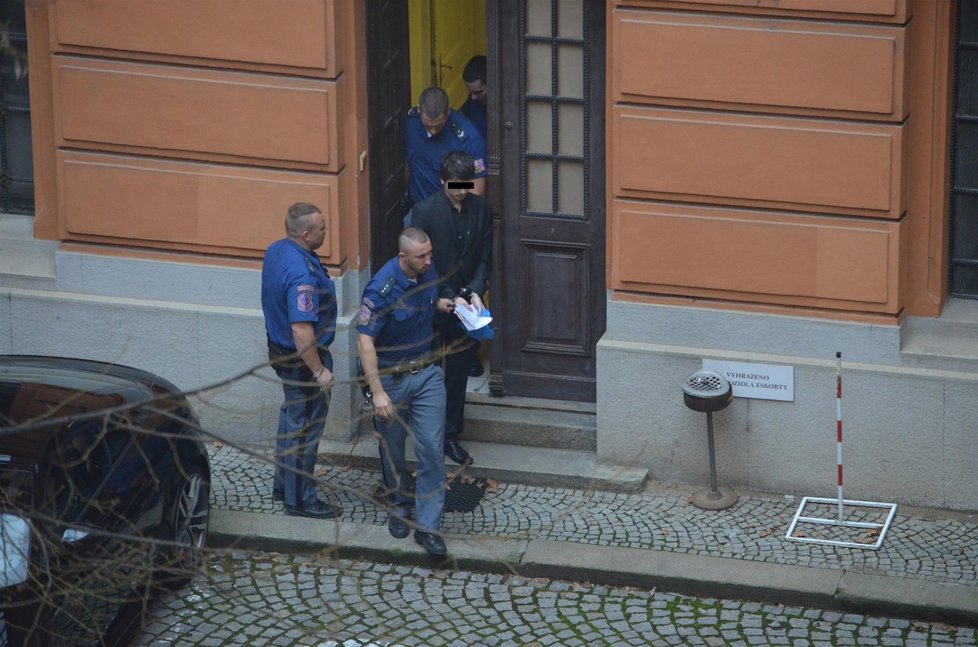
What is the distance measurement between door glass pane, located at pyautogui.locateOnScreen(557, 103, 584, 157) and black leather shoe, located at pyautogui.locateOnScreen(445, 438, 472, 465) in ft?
6.49

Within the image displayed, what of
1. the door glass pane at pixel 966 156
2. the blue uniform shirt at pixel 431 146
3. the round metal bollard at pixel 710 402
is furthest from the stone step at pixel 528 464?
the door glass pane at pixel 966 156

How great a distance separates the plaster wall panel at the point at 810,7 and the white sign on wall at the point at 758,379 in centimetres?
211

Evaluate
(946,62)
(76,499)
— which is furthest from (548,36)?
(76,499)

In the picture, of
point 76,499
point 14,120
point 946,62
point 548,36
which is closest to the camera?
point 76,499

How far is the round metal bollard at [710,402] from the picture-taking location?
10367 millimetres

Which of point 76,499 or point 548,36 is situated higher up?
point 548,36

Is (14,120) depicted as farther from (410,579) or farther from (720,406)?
(720,406)

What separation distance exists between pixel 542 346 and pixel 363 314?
208cm

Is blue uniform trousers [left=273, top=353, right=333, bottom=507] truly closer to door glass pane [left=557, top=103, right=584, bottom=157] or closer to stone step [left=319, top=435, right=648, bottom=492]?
stone step [left=319, top=435, right=648, bottom=492]

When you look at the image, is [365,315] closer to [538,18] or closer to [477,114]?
[538,18]

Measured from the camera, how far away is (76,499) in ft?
27.6

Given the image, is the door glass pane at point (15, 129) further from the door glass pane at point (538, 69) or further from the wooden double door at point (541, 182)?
the door glass pane at point (538, 69)

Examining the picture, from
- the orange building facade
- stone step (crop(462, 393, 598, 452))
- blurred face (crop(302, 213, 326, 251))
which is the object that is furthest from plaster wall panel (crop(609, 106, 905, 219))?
blurred face (crop(302, 213, 326, 251))

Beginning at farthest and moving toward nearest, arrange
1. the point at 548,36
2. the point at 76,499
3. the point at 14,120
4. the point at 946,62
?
the point at 14,120 < the point at 548,36 < the point at 946,62 < the point at 76,499
